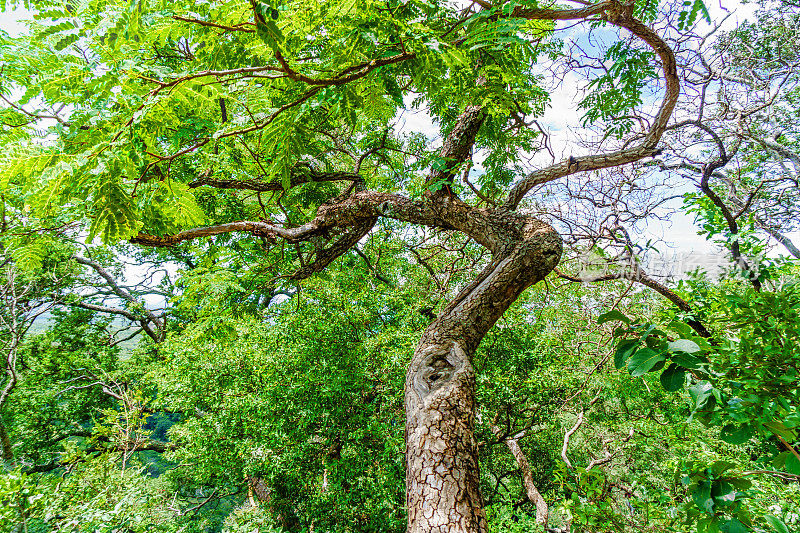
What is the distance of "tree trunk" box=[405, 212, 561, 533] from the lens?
1782 millimetres

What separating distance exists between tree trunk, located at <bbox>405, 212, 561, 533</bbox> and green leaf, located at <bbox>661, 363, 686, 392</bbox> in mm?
1273

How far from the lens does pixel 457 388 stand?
2.23 meters

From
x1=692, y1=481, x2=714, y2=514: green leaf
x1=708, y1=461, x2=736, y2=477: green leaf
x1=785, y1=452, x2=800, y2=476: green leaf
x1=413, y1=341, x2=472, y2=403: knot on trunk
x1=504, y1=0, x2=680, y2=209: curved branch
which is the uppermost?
x1=504, y1=0, x2=680, y2=209: curved branch

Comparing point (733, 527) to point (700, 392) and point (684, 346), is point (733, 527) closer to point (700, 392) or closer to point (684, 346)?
point (700, 392)

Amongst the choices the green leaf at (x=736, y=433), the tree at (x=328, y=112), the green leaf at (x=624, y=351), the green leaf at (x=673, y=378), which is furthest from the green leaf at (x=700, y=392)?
the tree at (x=328, y=112)

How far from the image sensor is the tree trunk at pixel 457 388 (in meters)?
1.78

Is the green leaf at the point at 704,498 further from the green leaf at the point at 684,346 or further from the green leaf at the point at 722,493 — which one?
the green leaf at the point at 684,346

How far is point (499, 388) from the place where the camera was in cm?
490

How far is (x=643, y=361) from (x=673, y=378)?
0.11m

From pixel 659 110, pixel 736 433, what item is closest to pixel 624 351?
pixel 736 433

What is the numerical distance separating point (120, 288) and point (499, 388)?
12.2 metres

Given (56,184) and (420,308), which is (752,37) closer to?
(420,308)

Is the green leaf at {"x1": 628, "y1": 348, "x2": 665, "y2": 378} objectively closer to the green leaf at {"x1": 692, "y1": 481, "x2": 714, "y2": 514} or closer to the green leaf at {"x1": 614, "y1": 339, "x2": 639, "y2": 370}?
the green leaf at {"x1": 614, "y1": 339, "x2": 639, "y2": 370}

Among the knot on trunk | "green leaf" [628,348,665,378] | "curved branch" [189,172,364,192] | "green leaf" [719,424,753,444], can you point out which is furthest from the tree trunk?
"curved branch" [189,172,364,192]
